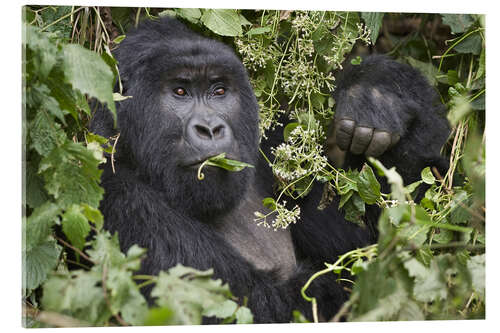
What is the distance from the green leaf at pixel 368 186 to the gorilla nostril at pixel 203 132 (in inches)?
30.7

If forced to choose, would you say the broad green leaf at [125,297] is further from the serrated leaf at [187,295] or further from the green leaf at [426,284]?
the green leaf at [426,284]

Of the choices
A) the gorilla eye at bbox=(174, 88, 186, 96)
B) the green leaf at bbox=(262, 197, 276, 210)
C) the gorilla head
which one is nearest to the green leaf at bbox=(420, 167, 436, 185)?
the green leaf at bbox=(262, 197, 276, 210)

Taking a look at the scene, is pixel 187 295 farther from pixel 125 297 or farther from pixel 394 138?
pixel 394 138

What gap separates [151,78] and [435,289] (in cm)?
141

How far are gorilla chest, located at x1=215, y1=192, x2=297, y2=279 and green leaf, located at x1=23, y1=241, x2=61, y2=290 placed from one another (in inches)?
33.4

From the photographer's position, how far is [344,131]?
326 cm

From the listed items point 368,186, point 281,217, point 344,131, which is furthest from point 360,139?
point 281,217

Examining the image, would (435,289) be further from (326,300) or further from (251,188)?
(251,188)

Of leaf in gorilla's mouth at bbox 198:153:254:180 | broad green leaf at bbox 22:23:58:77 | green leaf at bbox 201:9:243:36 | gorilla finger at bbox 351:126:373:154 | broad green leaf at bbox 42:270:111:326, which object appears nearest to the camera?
broad green leaf at bbox 42:270:111:326

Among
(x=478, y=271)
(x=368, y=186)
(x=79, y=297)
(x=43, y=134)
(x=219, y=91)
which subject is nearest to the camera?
(x=79, y=297)

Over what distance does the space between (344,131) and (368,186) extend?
0.32 m

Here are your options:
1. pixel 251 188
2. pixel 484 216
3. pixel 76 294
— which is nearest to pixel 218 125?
pixel 251 188

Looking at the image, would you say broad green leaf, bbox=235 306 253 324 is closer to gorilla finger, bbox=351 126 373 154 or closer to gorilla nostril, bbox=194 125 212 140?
gorilla nostril, bbox=194 125 212 140

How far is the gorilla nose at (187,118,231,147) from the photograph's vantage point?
2.70m
